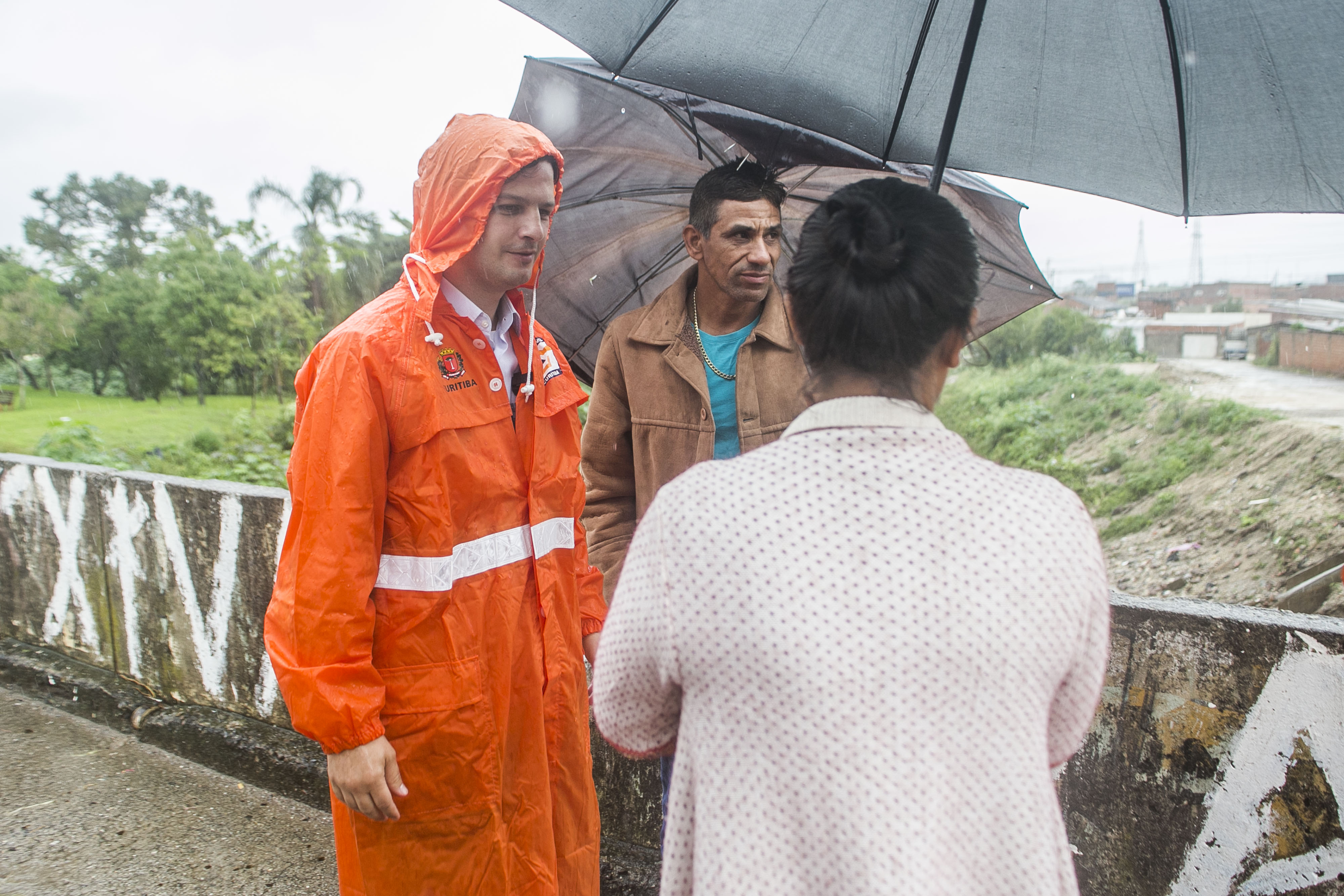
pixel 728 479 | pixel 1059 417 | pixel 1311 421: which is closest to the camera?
pixel 728 479

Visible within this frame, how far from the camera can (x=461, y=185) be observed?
1.81 m

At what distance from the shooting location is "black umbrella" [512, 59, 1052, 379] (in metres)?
2.23

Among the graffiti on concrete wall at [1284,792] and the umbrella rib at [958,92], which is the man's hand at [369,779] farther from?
the graffiti on concrete wall at [1284,792]

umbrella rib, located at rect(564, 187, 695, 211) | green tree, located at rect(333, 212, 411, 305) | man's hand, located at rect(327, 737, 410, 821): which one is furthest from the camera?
green tree, located at rect(333, 212, 411, 305)

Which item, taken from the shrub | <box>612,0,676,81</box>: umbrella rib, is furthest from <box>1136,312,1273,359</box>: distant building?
<box>612,0,676,81</box>: umbrella rib

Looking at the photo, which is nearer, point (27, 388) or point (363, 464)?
point (363, 464)

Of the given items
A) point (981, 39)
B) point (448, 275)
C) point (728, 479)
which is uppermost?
point (981, 39)

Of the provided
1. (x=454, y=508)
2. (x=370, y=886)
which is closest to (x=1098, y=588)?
(x=454, y=508)

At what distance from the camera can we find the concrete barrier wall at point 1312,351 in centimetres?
1302

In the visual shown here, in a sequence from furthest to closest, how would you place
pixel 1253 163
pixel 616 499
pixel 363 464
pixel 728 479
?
pixel 616 499, pixel 1253 163, pixel 363 464, pixel 728 479

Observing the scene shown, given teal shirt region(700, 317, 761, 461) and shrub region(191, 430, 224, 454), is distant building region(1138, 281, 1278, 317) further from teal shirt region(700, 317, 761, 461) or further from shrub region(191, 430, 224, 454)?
teal shirt region(700, 317, 761, 461)

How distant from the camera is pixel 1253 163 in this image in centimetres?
184

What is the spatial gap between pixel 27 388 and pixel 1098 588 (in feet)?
40.4

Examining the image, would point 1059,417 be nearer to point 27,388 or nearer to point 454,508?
point 454,508
